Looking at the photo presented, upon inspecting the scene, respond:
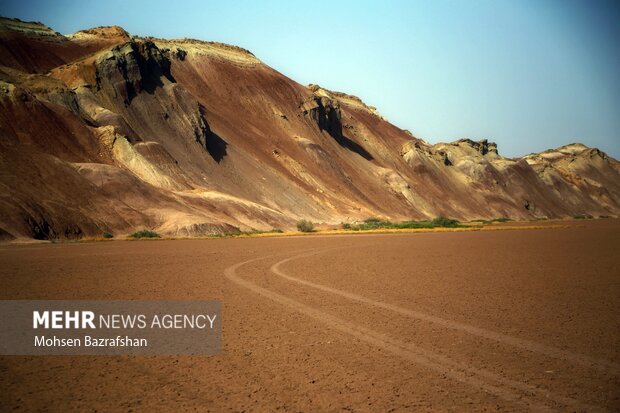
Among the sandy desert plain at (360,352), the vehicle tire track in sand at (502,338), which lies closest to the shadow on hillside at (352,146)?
the sandy desert plain at (360,352)

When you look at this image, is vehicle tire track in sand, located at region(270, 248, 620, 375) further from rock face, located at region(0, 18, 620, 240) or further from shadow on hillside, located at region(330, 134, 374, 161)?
shadow on hillside, located at region(330, 134, 374, 161)

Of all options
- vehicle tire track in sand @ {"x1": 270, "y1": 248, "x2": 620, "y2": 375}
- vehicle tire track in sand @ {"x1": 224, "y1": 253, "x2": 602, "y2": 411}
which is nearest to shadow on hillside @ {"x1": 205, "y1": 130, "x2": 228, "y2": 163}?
vehicle tire track in sand @ {"x1": 270, "y1": 248, "x2": 620, "y2": 375}

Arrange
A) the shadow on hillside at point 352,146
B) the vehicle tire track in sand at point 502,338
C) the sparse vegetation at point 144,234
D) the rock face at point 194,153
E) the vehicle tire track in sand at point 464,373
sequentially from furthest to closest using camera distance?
the shadow on hillside at point 352,146 → the rock face at point 194,153 → the sparse vegetation at point 144,234 → the vehicle tire track in sand at point 502,338 → the vehicle tire track in sand at point 464,373

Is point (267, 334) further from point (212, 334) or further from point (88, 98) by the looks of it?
point (88, 98)

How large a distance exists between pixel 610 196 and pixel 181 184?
147 meters

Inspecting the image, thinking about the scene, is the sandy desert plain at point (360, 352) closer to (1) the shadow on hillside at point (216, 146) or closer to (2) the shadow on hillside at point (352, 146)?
(1) the shadow on hillside at point (216, 146)

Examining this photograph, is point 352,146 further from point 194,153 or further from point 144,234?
point 144,234

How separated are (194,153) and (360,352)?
63.4m

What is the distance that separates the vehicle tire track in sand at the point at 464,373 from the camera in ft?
14.6

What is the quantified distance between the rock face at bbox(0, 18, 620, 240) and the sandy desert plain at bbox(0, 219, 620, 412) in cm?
2872

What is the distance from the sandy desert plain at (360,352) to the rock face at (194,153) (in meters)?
28.7

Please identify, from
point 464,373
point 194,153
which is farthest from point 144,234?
point 464,373

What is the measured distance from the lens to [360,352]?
6086mm

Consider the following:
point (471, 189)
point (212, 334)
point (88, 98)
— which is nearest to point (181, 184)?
point (88, 98)
